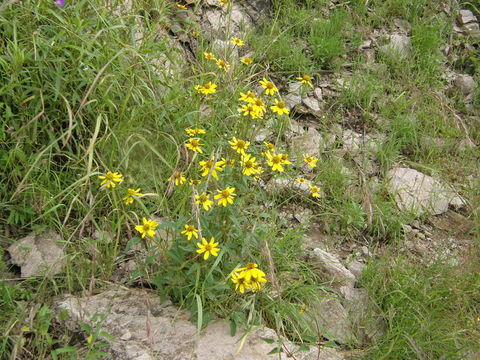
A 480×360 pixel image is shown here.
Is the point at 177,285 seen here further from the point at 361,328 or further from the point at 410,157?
the point at 410,157

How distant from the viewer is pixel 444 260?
101 inches

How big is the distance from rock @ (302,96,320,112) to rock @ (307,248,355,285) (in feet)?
4.37

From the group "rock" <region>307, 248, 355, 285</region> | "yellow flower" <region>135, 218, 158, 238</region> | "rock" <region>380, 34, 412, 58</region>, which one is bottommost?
"rock" <region>307, 248, 355, 285</region>

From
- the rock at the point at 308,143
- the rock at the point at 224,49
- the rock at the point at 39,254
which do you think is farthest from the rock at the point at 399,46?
the rock at the point at 39,254

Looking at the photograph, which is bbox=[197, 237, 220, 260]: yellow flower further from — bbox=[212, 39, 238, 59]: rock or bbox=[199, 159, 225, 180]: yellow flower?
bbox=[212, 39, 238, 59]: rock

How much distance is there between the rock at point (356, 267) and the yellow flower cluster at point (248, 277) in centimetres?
86

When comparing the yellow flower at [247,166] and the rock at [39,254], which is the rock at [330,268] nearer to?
the yellow flower at [247,166]

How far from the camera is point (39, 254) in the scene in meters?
2.33

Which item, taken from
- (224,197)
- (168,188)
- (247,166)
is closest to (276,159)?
(247,166)

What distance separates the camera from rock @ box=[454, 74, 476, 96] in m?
3.92

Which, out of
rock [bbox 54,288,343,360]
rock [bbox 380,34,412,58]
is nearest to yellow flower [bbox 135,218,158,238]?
rock [bbox 54,288,343,360]

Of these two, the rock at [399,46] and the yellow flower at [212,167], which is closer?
the yellow flower at [212,167]

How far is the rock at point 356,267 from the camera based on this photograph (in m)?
2.63

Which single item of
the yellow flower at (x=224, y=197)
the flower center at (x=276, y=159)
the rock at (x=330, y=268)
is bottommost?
the rock at (x=330, y=268)
